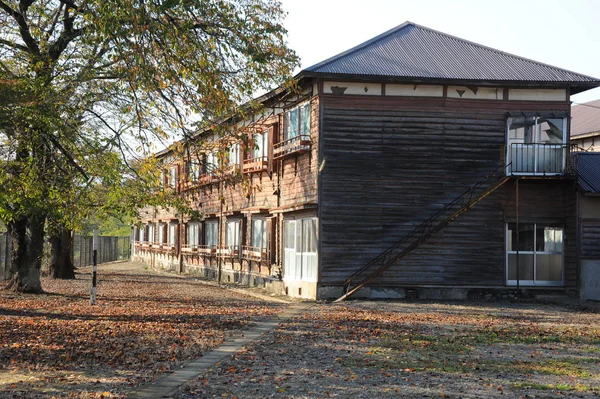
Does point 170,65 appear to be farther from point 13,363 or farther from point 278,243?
point 278,243

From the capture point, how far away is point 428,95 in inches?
974

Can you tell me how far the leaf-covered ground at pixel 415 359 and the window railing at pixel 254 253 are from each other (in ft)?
34.7


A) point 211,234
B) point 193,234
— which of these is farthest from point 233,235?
point 193,234

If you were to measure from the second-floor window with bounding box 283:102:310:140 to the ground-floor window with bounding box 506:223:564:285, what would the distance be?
7.55m

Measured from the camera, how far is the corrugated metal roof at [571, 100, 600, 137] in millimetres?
39344

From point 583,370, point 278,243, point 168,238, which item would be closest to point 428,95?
point 278,243

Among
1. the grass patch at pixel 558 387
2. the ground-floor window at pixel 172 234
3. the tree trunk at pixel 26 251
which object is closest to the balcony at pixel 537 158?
the tree trunk at pixel 26 251

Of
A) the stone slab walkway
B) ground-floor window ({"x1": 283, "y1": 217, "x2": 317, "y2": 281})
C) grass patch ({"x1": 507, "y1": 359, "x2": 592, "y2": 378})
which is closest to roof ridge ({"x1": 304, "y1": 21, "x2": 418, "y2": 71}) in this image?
ground-floor window ({"x1": 283, "y1": 217, "x2": 317, "y2": 281})

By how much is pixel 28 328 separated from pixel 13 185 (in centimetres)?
500

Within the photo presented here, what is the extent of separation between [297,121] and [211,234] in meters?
14.8

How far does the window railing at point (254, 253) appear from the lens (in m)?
30.1

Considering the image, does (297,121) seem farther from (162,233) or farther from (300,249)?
(162,233)

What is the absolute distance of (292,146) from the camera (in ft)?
86.1

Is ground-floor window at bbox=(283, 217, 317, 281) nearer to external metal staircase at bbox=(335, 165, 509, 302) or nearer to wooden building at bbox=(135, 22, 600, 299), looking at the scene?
wooden building at bbox=(135, 22, 600, 299)
